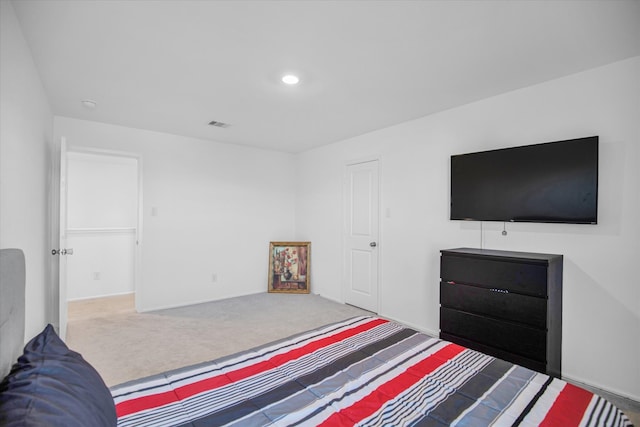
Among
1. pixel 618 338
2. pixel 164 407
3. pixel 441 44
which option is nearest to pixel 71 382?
pixel 164 407

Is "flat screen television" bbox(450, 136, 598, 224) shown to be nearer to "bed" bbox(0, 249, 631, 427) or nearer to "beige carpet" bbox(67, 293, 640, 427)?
"beige carpet" bbox(67, 293, 640, 427)

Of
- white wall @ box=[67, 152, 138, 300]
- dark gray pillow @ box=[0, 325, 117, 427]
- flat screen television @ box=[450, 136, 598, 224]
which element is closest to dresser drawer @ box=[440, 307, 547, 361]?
flat screen television @ box=[450, 136, 598, 224]

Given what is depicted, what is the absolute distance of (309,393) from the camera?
136cm

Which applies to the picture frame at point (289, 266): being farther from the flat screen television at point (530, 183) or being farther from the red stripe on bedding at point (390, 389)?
the red stripe on bedding at point (390, 389)

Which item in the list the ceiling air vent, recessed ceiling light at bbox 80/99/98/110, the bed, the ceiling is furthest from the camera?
the ceiling air vent

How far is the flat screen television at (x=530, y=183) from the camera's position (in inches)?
93.2

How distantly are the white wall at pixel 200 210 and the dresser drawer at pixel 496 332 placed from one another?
3.27 m

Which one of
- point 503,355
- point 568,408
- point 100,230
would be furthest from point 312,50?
point 100,230

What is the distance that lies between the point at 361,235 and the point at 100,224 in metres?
4.13

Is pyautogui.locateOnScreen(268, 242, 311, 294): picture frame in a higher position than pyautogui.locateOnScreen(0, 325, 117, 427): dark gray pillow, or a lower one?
lower

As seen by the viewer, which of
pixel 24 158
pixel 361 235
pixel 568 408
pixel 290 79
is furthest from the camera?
pixel 361 235

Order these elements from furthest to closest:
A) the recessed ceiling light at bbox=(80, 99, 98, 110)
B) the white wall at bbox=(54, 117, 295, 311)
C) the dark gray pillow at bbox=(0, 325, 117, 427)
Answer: the white wall at bbox=(54, 117, 295, 311)
the recessed ceiling light at bbox=(80, 99, 98, 110)
the dark gray pillow at bbox=(0, 325, 117, 427)

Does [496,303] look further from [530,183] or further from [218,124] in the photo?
[218,124]

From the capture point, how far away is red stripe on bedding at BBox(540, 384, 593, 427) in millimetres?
1166
